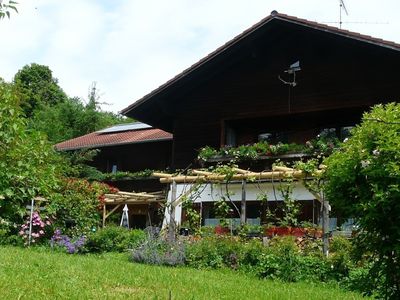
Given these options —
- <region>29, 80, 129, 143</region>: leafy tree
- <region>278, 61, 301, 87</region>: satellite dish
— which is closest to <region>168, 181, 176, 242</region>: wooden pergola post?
<region>278, 61, 301, 87</region>: satellite dish

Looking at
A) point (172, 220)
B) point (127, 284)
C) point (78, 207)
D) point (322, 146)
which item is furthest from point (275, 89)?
point (127, 284)

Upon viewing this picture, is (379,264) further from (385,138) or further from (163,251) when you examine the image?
(163,251)

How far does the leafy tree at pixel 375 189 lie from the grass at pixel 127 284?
7.42ft

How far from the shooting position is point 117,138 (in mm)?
28312

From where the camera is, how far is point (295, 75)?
17641mm

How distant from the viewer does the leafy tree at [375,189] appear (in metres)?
5.47

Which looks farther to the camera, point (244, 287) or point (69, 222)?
point (69, 222)

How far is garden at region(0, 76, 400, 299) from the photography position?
385 cm

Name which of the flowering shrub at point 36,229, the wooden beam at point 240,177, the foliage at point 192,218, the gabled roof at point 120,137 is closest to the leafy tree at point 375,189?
the wooden beam at point 240,177

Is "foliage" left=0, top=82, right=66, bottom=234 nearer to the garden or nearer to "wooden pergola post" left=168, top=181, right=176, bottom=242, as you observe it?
the garden

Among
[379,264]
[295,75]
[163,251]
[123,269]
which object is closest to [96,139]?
[295,75]

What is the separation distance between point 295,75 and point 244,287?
33.4ft

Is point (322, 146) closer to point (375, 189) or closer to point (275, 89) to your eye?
point (275, 89)

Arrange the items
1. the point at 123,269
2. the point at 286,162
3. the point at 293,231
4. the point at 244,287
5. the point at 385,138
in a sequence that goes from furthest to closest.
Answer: the point at 286,162, the point at 293,231, the point at 123,269, the point at 244,287, the point at 385,138
